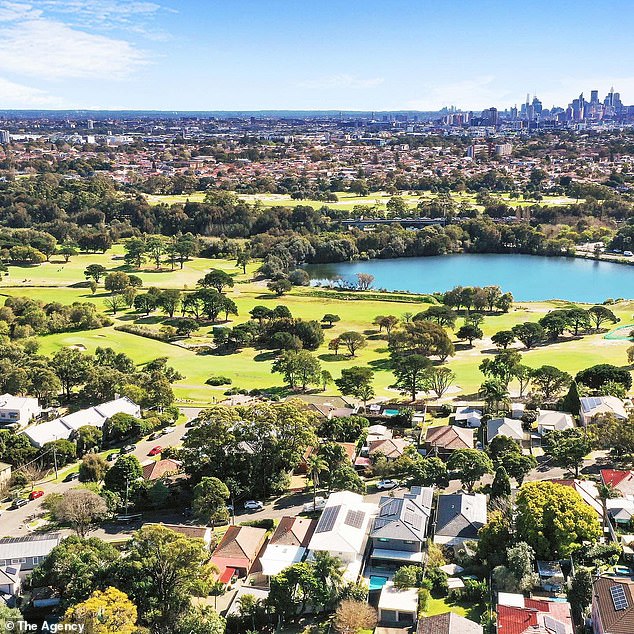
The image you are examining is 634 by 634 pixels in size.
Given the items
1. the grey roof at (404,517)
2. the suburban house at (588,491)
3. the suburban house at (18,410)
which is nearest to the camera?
the grey roof at (404,517)

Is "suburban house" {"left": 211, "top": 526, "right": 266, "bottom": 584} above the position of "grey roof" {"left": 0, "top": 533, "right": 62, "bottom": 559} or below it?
below

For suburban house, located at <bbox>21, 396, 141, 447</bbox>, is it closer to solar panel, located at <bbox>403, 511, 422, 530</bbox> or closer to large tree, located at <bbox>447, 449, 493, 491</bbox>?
large tree, located at <bbox>447, 449, 493, 491</bbox>

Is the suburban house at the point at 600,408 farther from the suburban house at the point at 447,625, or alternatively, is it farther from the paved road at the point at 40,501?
the paved road at the point at 40,501

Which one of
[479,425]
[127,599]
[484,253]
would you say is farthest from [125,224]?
[127,599]

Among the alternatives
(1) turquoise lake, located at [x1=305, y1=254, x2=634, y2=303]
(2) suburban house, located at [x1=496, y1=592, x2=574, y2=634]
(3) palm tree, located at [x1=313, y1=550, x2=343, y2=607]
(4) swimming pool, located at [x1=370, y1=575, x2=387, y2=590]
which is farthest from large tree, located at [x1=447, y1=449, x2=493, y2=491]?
(1) turquoise lake, located at [x1=305, y1=254, x2=634, y2=303]

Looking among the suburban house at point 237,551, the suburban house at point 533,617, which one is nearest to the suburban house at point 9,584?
the suburban house at point 237,551

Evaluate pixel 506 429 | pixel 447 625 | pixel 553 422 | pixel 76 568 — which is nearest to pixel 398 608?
pixel 447 625
